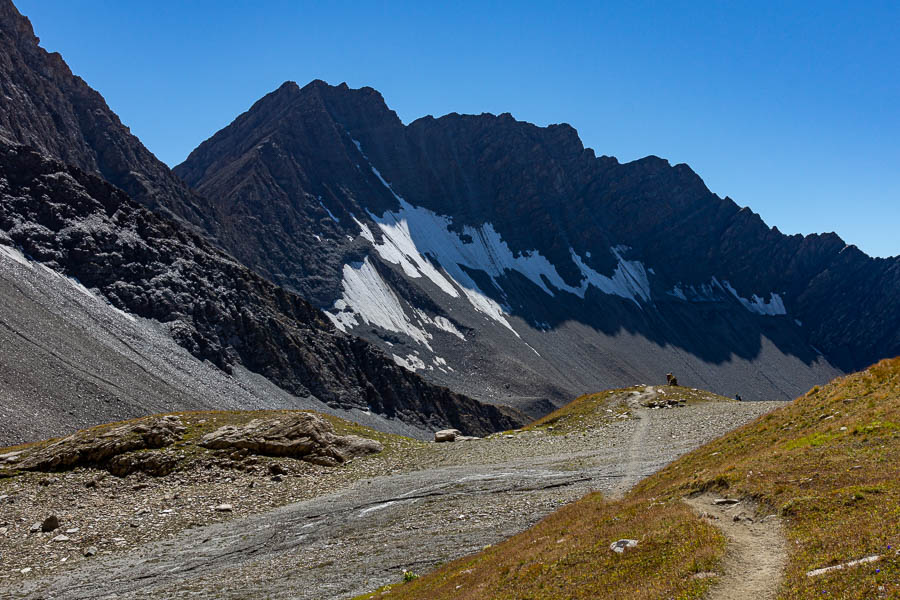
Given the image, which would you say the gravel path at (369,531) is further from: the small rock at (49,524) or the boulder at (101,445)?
the boulder at (101,445)

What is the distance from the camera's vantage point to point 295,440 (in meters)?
42.3

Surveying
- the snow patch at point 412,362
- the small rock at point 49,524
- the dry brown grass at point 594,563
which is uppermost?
the snow patch at point 412,362

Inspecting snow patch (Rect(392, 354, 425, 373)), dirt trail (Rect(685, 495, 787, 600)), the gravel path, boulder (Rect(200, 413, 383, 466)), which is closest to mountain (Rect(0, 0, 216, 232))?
snow patch (Rect(392, 354, 425, 373))

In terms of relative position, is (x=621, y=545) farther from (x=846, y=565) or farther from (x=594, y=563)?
(x=846, y=565)

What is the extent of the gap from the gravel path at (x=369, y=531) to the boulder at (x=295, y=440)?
19.6 feet

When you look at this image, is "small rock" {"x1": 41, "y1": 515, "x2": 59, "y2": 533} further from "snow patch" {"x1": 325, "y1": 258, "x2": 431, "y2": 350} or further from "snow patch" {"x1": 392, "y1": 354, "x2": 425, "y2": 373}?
"snow patch" {"x1": 325, "y1": 258, "x2": 431, "y2": 350}

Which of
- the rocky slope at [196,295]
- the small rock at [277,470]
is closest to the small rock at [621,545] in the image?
the small rock at [277,470]

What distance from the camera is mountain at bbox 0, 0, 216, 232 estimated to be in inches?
5736

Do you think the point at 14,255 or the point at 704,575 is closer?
the point at 704,575

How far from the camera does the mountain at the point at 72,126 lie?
14569 cm

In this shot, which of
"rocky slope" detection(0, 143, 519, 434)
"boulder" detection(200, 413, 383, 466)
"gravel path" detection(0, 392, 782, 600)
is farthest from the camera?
"rocky slope" detection(0, 143, 519, 434)

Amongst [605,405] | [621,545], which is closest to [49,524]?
[621,545]

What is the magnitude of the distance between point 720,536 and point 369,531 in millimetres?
16120

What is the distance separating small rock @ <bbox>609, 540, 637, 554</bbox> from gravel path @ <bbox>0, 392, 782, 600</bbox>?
25.3 feet
